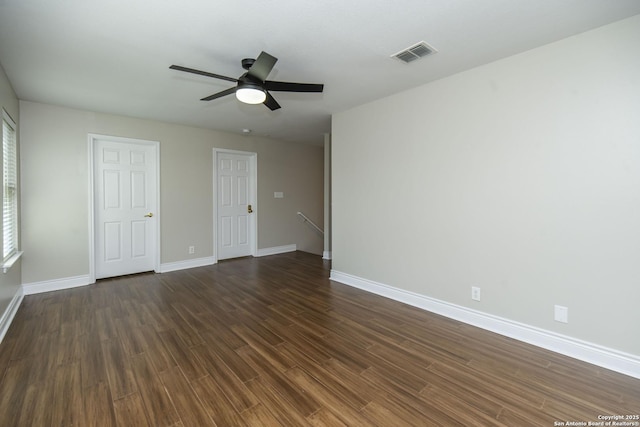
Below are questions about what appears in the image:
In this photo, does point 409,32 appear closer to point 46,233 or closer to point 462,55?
point 462,55

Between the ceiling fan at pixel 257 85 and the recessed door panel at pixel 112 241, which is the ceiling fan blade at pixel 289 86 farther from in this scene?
the recessed door panel at pixel 112 241

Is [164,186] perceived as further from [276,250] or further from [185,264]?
[276,250]

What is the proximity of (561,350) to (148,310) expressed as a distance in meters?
4.09

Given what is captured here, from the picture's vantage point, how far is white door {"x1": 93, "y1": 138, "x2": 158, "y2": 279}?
14.3 feet

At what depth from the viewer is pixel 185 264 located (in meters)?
5.12

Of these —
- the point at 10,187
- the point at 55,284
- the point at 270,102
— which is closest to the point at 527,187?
the point at 270,102

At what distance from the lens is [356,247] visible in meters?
4.13

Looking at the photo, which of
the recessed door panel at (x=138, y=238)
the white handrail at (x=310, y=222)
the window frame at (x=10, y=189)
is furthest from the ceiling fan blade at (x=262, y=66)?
the white handrail at (x=310, y=222)

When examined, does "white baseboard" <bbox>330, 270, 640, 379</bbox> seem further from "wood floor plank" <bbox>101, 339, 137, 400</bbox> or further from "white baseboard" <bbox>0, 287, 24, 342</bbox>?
"white baseboard" <bbox>0, 287, 24, 342</bbox>

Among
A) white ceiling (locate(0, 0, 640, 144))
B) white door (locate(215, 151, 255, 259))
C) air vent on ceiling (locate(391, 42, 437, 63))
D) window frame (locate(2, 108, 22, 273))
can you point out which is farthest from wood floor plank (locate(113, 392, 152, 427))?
white door (locate(215, 151, 255, 259))

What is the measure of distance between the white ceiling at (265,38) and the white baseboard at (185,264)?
9.07ft

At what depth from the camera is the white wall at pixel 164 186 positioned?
12.5ft

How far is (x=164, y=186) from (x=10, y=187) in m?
1.82

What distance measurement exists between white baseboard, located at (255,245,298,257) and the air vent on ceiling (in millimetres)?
4654
